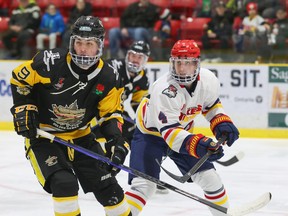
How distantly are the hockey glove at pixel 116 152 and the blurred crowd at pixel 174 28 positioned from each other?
4.74m

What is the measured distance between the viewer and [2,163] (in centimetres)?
654

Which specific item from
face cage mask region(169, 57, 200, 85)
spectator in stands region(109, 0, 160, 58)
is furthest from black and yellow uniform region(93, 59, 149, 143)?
spectator in stands region(109, 0, 160, 58)

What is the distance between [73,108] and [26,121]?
275 millimetres

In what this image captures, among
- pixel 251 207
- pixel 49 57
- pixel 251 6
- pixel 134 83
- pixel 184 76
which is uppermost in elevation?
pixel 49 57

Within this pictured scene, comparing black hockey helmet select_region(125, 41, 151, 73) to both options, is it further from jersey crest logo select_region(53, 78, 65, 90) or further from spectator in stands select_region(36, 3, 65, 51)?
spectator in stands select_region(36, 3, 65, 51)

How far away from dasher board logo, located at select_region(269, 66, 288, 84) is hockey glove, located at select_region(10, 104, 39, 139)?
4810mm

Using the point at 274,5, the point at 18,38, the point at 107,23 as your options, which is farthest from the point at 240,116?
the point at 18,38

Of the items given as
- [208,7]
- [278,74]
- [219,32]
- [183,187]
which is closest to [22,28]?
[208,7]

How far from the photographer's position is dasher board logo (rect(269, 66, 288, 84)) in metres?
7.96

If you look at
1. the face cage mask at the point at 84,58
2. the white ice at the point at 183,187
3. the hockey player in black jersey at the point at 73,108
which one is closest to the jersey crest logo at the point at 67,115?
the hockey player in black jersey at the point at 73,108

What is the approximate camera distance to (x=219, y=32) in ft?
29.0

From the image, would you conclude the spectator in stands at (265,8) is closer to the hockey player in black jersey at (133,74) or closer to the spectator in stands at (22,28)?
the spectator in stands at (22,28)

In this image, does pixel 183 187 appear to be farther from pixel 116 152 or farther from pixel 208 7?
pixel 208 7

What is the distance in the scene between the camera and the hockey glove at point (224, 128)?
13.2 feet
